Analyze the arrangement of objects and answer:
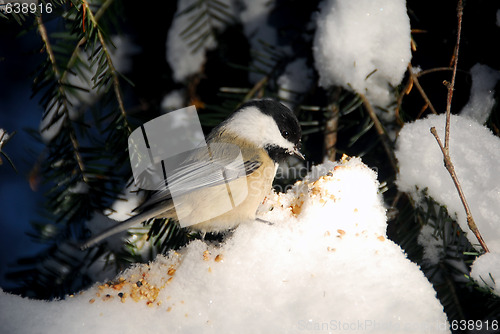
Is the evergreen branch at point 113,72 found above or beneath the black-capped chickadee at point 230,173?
above

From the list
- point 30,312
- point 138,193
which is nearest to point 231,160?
point 138,193

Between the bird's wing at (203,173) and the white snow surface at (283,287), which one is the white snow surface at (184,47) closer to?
the bird's wing at (203,173)

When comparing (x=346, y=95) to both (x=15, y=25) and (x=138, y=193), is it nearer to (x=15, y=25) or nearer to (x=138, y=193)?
(x=138, y=193)

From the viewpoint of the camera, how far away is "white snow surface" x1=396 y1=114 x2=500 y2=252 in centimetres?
76

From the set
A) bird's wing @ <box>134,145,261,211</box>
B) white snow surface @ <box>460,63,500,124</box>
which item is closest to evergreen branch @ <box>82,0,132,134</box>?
bird's wing @ <box>134,145,261,211</box>

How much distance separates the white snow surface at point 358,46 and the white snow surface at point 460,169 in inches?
5.0

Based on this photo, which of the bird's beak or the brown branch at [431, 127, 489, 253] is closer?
the brown branch at [431, 127, 489, 253]

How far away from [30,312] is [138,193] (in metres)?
0.43

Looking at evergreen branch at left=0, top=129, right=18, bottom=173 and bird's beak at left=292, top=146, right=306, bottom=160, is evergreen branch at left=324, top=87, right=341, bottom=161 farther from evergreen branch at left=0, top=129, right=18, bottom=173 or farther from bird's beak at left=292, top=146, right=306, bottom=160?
evergreen branch at left=0, top=129, right=18, bottom=173

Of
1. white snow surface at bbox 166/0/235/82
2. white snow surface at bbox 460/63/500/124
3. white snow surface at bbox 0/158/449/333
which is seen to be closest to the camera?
white snow surface at bbox 0/158/449/333

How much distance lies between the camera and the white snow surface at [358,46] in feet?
3.04

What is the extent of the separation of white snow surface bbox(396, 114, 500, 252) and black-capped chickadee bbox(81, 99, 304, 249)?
268 millimetres

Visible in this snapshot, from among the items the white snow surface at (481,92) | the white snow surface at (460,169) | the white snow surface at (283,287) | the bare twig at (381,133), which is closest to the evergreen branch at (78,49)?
the white snow surface at (283,287)

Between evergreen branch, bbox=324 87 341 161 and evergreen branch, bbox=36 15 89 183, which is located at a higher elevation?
evergreen branch, bbox=36 15 89 183
